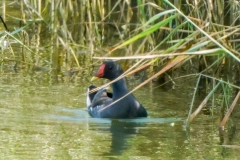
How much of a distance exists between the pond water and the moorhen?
10 centimetres

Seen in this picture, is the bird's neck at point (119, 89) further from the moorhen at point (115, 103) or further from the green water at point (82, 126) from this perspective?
the green water at point (82, 126)

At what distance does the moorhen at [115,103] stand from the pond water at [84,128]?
0.10m

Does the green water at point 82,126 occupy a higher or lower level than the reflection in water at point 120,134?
higher

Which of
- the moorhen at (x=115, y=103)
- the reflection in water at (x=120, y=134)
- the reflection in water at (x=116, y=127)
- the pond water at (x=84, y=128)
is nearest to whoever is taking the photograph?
the pond water at (x=84, y=128)

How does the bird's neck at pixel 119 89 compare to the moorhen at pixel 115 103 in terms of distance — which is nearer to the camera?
the moorhen at pixel 115 103

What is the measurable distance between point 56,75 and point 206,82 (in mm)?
1778

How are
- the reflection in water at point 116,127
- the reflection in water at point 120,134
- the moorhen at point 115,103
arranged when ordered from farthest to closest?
the moorhen at point 115,103 < the reflection in water at point 116,127 < the reflection in water at point 120,134

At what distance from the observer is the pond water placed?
20.1 feet

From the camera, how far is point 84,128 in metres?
7.16

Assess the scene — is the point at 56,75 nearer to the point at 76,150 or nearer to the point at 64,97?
the point at 64,97

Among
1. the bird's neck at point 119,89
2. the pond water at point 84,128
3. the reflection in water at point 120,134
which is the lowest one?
the reflection in water at point 120,134

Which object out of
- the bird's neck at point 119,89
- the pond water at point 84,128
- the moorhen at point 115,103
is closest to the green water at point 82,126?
the pond water at point 84,128

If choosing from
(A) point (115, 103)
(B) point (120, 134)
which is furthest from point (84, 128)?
(A) point (115, 103)

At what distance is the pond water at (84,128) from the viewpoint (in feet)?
20.1
